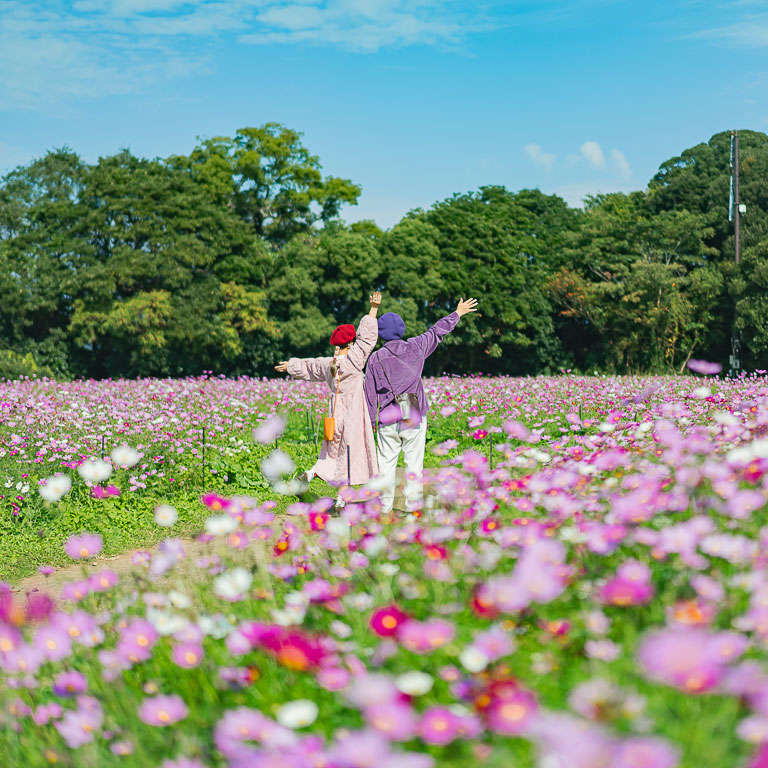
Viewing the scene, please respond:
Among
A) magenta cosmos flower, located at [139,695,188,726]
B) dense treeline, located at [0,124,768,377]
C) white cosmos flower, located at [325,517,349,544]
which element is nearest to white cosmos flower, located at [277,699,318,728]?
magenta cosmos flower, located at [139,695,188,726]

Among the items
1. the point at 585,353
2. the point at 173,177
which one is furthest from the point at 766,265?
the point at 173,177

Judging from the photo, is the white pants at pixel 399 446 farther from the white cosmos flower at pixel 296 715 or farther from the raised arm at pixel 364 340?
the white cosmos flower at pixel 296 715

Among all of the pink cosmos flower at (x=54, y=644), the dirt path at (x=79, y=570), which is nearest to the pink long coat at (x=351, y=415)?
the dirt path at (x=79, y=570)

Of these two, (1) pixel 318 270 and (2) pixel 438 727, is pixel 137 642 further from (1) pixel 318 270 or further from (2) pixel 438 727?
(1) pixel 318 270

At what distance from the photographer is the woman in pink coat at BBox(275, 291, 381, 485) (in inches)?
269

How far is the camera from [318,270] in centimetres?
2930

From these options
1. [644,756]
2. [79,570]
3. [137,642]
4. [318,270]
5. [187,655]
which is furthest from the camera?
[318,270]

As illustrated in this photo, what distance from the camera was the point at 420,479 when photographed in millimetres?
4477

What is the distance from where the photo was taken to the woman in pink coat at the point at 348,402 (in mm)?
6820

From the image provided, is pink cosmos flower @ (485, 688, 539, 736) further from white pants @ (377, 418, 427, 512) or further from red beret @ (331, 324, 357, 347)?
red beret @ (331, 324, 357, 347)

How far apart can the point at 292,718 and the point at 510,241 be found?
104 feet

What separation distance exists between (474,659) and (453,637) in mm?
191

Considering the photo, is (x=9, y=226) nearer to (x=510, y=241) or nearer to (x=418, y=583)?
(x=510, y=241)

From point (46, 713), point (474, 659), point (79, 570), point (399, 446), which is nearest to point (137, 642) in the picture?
point (46, 713)
